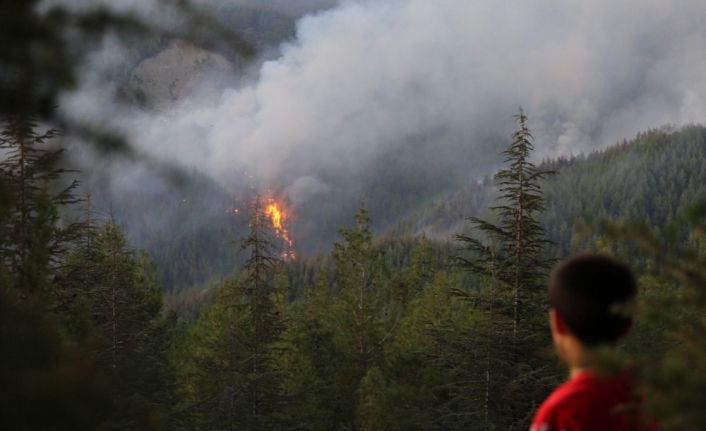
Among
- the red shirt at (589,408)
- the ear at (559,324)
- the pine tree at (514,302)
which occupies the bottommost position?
the red shirt at (589,408)

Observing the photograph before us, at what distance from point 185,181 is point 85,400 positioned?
1.13m

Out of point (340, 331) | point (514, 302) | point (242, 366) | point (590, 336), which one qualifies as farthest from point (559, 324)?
point (340, 331)

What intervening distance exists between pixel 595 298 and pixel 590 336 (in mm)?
151

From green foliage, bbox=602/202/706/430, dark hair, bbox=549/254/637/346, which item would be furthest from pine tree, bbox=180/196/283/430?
→ green foliage, bbox=602/202/706/430

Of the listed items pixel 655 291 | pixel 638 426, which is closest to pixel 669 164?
pixel 655 291

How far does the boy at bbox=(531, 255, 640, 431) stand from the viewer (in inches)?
96.3

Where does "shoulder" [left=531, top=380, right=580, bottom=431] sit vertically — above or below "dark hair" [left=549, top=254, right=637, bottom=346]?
below

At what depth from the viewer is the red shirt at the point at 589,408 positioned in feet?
8.01

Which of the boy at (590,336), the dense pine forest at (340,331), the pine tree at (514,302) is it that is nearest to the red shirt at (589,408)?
the boy at (590,336)

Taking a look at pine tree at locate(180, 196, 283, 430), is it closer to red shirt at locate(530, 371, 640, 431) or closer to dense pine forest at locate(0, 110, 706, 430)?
dense pine forest at locate(0, 110, 706, 430)

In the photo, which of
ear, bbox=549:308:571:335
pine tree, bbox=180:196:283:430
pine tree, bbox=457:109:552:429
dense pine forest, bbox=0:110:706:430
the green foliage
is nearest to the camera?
the green foliage

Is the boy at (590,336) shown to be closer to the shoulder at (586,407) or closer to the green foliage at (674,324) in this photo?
the shoulder at (586,407)

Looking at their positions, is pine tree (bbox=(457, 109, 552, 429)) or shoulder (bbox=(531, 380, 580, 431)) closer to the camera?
shoulder (bbox=(531, 380, 580, 431))

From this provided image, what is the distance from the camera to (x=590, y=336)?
2.48 meters
